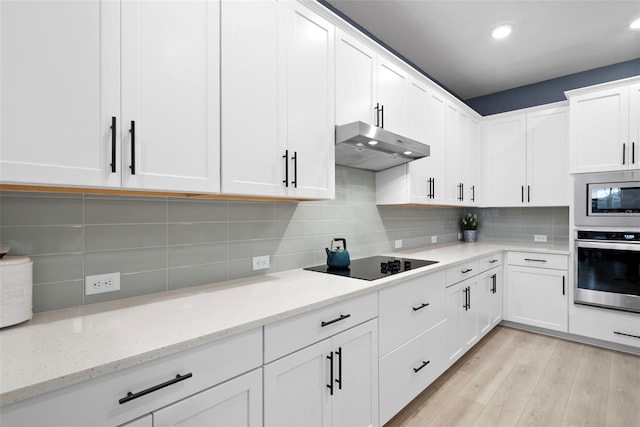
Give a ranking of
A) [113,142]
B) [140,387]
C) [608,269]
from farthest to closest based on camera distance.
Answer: [608,269] < [113,142] < [140,387]

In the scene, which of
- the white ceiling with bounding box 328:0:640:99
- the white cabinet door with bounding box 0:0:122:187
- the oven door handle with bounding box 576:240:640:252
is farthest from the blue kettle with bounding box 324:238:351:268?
the oven door handle with bounding box 576:240:640:252

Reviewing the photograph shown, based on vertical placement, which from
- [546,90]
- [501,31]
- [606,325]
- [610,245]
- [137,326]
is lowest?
[606,325]

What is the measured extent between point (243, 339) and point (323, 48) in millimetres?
1625

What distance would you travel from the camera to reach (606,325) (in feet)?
9.50

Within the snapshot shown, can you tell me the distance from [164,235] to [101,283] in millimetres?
318

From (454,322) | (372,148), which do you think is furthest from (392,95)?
(454,322)

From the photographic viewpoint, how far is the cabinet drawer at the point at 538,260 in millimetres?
3139

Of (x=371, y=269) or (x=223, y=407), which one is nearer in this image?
(x=223, y=407)

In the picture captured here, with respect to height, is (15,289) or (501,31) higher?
(501,31)

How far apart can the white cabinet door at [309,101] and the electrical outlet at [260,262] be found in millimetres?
473

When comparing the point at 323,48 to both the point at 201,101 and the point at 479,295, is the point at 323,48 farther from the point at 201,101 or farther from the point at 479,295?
the point at 479,295

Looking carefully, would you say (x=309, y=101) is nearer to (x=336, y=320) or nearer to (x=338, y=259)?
(x=338, y=259)

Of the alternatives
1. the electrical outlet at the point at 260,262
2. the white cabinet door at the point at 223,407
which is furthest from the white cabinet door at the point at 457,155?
the white cabinet door at the point at 223,407

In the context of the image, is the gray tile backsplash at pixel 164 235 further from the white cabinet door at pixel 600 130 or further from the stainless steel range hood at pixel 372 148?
the white cabinet door at pixel 600 130
